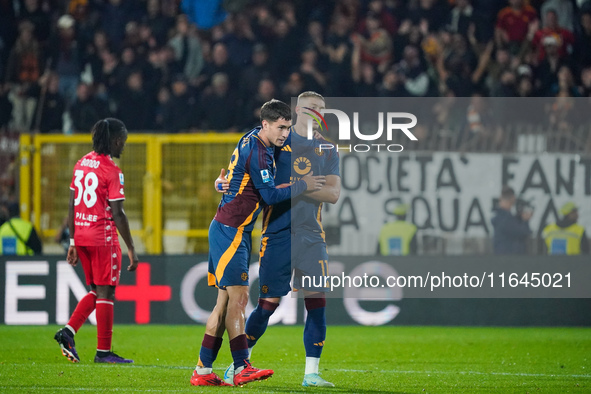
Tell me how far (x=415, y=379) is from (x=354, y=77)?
25.5ft

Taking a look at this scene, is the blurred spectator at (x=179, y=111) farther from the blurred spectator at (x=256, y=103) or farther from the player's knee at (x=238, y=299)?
the player's knee at (x=238, y=299)

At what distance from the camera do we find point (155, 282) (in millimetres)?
11805

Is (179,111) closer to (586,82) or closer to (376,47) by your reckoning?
(376,47)

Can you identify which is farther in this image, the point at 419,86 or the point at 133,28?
the point at 133,28

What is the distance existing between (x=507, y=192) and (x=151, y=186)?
468 centimetres

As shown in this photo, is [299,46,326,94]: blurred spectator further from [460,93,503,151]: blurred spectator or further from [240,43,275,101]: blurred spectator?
[460,93,503,151]: blurred spectator

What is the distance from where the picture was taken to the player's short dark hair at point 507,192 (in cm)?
1182

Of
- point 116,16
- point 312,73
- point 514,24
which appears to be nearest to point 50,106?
point 116,16

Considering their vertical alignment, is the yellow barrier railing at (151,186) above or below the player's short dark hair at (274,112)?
below

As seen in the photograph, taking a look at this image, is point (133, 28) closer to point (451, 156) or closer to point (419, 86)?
point (419, 86)

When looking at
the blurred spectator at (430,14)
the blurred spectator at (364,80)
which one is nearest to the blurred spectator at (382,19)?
the blurred spectator at (430,14)

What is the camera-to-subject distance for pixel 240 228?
647 centimetres

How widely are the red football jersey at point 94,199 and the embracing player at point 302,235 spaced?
176 centimetres

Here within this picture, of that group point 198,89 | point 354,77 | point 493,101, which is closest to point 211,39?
point 198,89
